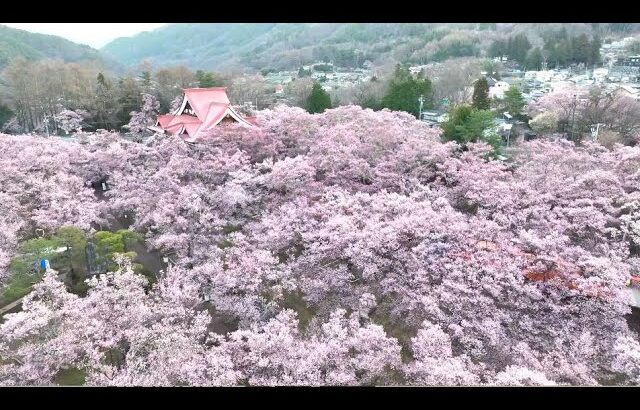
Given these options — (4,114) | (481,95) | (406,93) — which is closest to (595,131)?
(481,95)

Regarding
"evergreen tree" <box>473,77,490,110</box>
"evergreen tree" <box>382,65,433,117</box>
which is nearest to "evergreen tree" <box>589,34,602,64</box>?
"evergreen tree" <box>473,77,490,110</box>

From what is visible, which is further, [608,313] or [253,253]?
[253,253]

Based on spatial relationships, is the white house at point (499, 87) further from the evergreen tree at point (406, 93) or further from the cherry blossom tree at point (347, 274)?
the cherry blossom tree at point (347, 274)

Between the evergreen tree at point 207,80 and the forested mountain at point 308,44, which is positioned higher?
the forested mountain at point 308,44

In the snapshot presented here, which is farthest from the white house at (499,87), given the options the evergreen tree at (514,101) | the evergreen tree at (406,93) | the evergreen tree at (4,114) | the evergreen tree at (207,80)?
Answer: the evergreen tree at (4,114)
